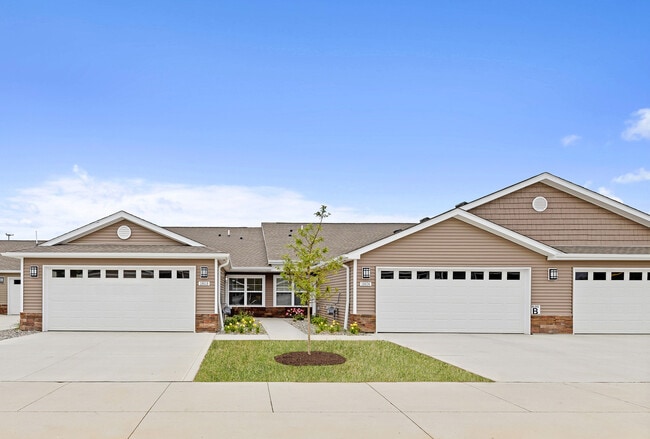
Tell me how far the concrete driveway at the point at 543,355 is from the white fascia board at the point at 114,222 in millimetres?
7600

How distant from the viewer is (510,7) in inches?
569

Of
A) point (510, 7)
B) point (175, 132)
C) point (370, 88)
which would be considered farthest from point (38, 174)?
point (510, 7)

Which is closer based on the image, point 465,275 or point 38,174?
point 465,275

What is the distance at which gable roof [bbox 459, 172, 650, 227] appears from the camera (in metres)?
19.0

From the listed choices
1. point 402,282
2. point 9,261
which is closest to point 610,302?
point 402,282

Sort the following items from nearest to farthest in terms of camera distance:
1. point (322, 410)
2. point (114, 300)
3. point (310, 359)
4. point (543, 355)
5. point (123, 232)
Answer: point (322, 410) < point (310, 359) < point (543, 355) < point (114, 300) < point (123, 232)

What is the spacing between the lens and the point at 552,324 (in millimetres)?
17391

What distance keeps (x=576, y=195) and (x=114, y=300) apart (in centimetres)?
1676

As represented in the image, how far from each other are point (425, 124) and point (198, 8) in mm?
9744

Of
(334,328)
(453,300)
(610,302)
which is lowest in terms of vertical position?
(334,328)

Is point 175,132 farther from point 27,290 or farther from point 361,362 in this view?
point 361,362

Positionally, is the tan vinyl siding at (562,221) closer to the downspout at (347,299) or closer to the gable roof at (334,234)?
the downspout at (347,299)

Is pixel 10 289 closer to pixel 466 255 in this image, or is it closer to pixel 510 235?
pixel 466 255

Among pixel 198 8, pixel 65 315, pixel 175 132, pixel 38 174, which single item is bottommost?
pixel 65 315
